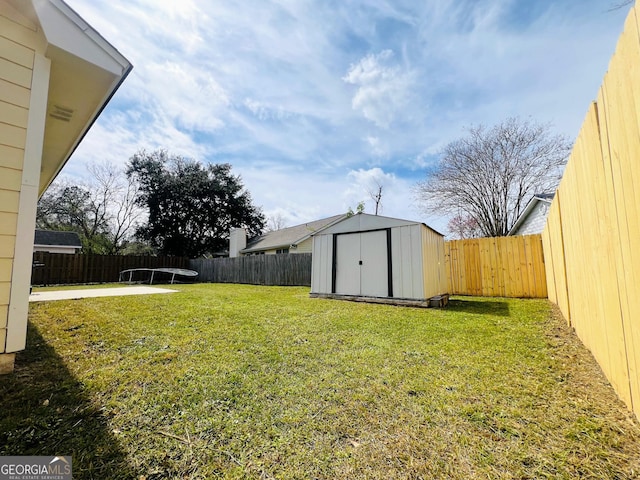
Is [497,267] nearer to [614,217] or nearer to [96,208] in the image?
[614,217]

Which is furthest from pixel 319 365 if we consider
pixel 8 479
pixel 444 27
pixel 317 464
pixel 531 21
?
pixel 531 21

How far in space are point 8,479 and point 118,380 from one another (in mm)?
952

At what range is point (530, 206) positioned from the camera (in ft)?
39.8

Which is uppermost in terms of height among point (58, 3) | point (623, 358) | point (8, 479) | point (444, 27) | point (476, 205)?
point (444, 27)

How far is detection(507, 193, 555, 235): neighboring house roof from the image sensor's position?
10242mm

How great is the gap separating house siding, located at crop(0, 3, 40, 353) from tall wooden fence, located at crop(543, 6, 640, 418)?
4148 millimetres

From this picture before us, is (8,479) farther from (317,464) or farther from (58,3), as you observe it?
(58,3)

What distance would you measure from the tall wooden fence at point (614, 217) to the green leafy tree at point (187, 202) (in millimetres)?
24215

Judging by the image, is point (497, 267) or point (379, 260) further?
point (497, 267)

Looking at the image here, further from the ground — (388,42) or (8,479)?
(388,42)

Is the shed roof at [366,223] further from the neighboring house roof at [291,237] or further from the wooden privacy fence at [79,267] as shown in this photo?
the wooden privacy fence at [79,267]

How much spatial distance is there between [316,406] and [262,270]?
12196 mm

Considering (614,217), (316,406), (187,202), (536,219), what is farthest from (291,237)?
(614,217)

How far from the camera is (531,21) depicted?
579 cm
